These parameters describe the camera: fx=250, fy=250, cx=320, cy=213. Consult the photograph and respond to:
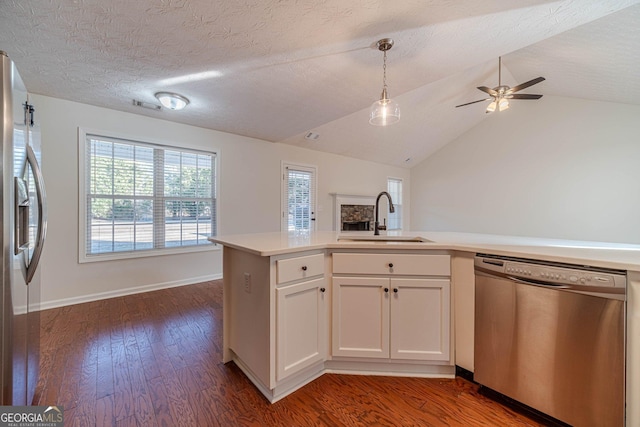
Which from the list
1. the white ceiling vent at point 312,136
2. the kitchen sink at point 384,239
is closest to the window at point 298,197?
the white ceiling vent at point 312,136

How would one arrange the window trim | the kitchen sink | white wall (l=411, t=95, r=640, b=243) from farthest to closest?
white wall (l=411, t=95, r=640, b=243)
the window trim
the kitchen sink

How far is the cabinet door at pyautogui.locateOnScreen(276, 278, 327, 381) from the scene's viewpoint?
1416 mm

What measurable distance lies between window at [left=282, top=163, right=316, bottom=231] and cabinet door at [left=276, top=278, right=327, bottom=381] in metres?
3.20

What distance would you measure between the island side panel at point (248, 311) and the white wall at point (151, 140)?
7.38 ft

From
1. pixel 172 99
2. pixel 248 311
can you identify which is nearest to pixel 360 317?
pixel 248 311

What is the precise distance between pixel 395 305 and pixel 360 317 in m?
0.24

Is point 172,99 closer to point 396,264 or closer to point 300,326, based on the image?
point 300,326

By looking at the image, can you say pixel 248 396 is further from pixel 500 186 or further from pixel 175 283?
pixel 500 186

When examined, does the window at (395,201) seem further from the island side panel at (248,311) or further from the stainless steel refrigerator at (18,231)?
the stainless steel refrigerator at (18,231)

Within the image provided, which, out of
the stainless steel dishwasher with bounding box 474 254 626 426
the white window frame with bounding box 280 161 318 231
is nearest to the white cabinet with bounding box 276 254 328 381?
the stainless steel dishwasher with bounding box 474 254 626 426

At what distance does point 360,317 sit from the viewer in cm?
165

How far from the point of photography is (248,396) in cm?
147

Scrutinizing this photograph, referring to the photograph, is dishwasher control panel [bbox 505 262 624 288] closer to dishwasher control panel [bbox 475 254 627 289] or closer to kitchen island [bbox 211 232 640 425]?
dishwasher control panel [bbox 475 254 627 289]

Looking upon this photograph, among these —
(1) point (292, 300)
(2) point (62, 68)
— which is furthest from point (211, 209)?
(1) point (292, 300)
